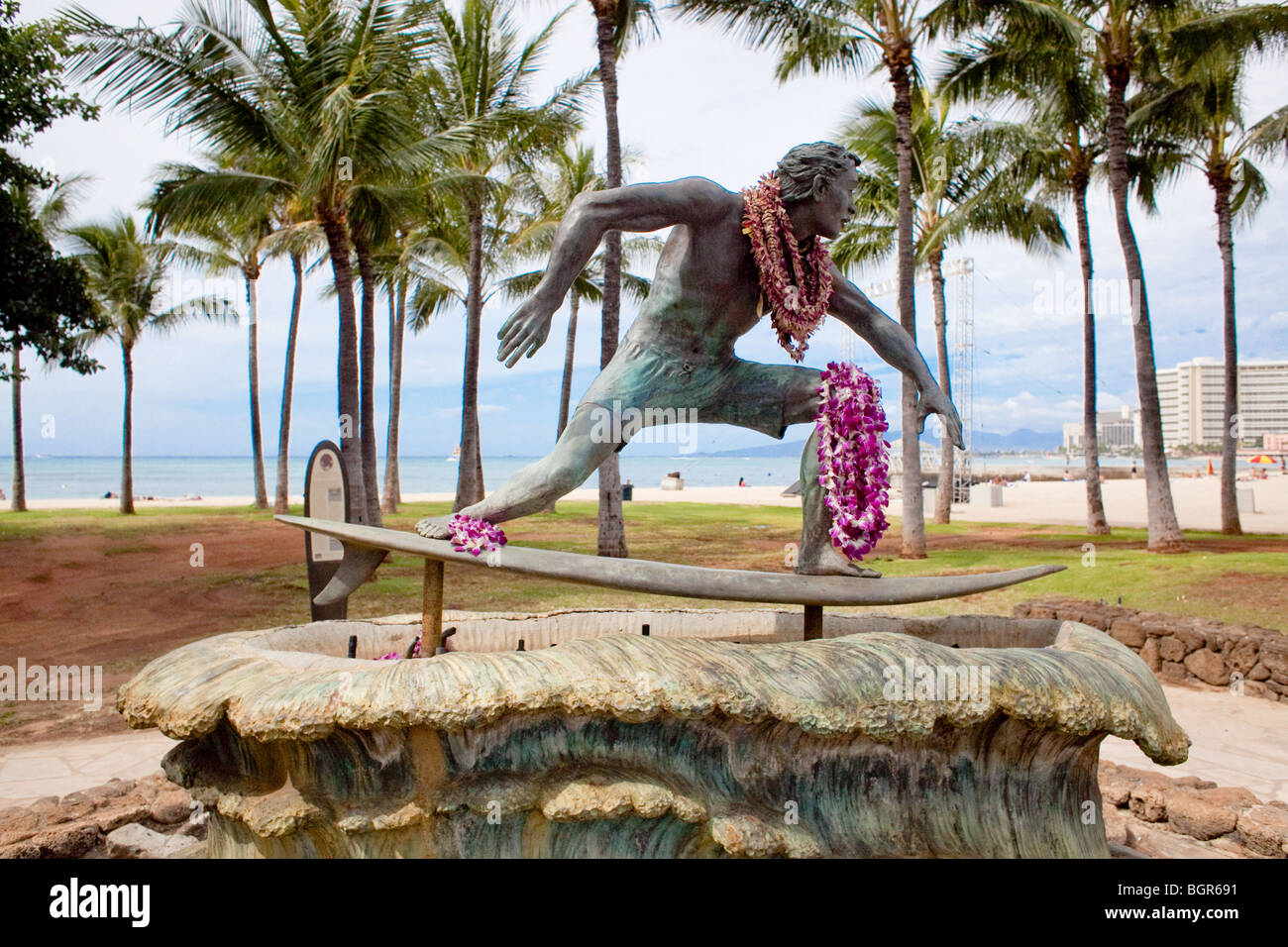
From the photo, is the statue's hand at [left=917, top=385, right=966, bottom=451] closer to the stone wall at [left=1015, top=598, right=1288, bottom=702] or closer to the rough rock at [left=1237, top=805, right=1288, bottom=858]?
the rough rock at [left=1237, top=805, right=1288, bottom=858]

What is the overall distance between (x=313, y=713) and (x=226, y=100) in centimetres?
946

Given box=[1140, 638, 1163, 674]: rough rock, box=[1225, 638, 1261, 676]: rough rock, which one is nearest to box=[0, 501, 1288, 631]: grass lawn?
box=[1140, 638, 1163, 674]: rough rock

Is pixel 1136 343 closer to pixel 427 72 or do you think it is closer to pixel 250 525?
pixel 427 72

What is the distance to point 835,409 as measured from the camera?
122 inches

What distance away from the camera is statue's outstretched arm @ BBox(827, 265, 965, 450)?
11.1ft

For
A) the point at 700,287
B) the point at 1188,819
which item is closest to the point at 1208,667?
the point at 1188,819

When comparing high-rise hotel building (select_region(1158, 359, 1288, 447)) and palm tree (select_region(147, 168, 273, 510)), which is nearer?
palm tree (select_region(147, 168, 273, 510))

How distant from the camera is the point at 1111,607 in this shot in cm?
742

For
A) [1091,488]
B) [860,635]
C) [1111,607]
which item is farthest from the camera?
[1091,488]

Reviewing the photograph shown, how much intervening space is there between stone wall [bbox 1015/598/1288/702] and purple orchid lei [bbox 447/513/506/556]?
4635 mm

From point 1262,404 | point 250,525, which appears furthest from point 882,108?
point 1262,404

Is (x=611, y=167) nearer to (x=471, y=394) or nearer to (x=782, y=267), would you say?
(x=471, y=394)

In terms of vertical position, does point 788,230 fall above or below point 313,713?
above

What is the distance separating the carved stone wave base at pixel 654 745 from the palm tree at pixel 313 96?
6.99 metres
